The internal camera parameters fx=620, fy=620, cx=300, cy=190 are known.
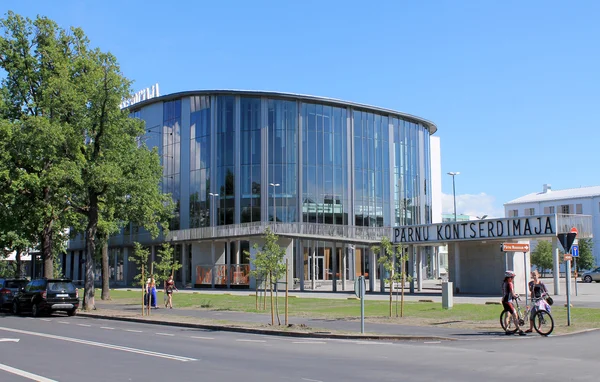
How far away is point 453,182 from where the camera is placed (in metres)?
61.1

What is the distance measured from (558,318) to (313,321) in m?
8.23

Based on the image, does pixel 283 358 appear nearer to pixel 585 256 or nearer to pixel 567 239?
pixel 567 239

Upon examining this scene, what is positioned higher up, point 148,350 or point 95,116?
point 95,116

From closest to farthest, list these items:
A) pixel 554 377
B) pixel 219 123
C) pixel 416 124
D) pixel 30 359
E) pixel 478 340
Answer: pixel 554 377, pixel 30 359, pixel 478 340, pixel 219 123, pixel 416 124

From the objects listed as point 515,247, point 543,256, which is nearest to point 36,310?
point 515,247

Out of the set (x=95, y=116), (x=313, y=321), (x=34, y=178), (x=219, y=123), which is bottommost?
(x=313, y=321)

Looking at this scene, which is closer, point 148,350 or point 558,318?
point 148,350

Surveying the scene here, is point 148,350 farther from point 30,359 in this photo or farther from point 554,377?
point 554,377

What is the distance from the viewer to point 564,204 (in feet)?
290

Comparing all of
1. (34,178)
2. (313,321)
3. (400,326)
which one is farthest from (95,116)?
(400,326)

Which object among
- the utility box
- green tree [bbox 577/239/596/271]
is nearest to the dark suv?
the utility box

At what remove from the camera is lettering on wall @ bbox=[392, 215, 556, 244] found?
111 ft

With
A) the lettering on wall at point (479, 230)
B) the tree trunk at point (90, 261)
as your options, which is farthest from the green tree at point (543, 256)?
the tree trunk at point (90, 261)

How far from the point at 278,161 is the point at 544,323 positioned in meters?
44.1
